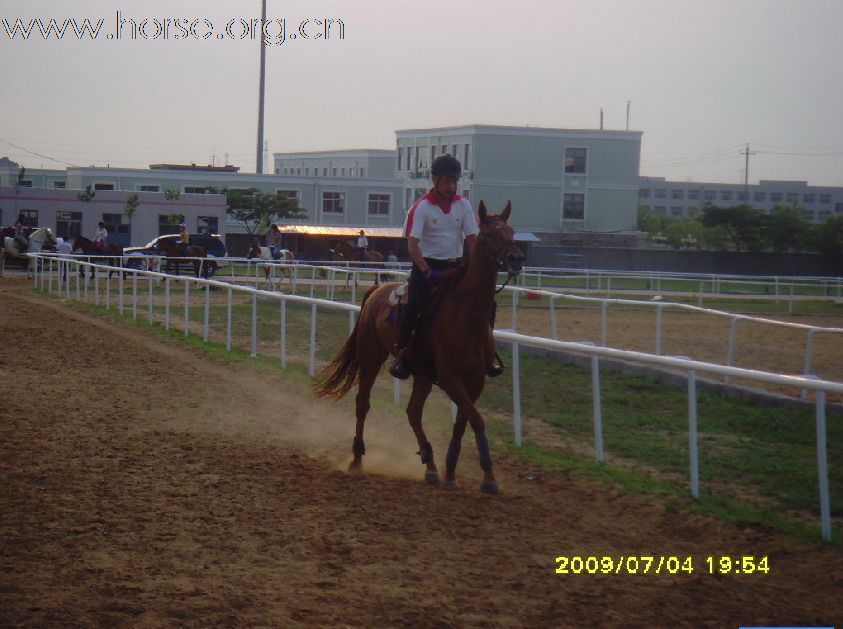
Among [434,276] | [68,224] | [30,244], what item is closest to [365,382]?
[434,276]

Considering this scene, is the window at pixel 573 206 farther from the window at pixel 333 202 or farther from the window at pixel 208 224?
the window at pixel 208 224

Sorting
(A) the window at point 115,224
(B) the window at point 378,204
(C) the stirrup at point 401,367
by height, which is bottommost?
(C) the stirrup at point 401,367

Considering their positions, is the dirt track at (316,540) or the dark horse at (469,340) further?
the dark horse at (469,340)

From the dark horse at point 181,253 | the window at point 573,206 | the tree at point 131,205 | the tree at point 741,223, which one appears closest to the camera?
the dark horse at point 181,253

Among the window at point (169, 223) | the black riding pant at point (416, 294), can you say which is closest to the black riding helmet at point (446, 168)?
the black riding pant at point (416, 294)

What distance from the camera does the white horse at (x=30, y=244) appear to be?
3397 cm

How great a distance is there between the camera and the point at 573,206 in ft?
225

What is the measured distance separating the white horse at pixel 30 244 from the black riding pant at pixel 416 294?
28.2m

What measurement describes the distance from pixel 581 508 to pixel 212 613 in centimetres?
303

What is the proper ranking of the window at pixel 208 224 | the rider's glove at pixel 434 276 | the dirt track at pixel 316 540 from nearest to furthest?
1. the dirt track at pixel 316 540
2. the rider's glove at pixel 434 276
3. the window at pixel 208 224

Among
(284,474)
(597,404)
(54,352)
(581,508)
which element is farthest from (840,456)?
(54,352)

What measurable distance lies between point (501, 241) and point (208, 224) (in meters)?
50.7

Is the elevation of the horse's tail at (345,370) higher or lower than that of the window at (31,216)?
lower

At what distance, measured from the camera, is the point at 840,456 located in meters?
6.52
